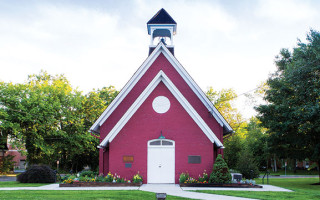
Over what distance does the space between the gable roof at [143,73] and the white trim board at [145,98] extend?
7.57 ft

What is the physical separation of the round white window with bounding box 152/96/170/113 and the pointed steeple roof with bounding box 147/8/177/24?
730cm

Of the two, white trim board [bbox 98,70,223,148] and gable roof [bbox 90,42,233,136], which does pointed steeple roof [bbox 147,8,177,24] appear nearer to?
gable roof [bbox 90,42,233,136]

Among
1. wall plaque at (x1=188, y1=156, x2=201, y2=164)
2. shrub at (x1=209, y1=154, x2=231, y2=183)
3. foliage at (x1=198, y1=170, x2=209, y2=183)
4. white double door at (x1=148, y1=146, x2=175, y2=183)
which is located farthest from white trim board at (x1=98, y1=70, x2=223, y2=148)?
white double door at (x1=148, y1=146, x2=175, y2=183)

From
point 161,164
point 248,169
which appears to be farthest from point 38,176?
point 248,169

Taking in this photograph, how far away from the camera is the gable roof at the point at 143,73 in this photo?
21.1 m

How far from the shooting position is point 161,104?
19953 mm

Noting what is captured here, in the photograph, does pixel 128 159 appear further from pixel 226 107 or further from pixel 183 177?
Result: pixel 226 107

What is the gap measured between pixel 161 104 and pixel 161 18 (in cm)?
816

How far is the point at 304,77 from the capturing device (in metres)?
24.4

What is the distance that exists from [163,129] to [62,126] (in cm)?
2533

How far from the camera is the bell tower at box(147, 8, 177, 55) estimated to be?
24281mm

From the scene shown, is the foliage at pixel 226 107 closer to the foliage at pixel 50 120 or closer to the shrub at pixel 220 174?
the foliage at pixel 50 120

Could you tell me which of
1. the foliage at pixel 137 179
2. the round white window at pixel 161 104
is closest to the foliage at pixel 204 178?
the foliage at pixel 137 179

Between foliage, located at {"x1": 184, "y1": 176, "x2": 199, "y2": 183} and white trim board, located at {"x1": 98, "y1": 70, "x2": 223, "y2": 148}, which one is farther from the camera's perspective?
white trim board, located at {"x1": 98, "y1": 70, "x2": 223, "y2": 148}
